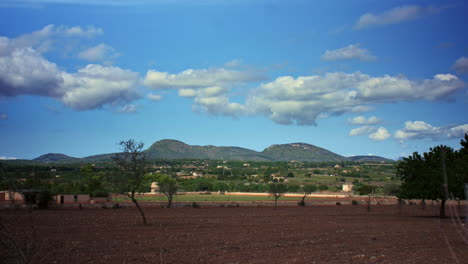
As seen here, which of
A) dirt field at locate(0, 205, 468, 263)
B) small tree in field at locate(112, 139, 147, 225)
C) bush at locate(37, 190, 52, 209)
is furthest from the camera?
bush at locate(37, 190, 52, 209)

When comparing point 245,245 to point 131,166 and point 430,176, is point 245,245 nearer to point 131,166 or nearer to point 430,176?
point 131,166

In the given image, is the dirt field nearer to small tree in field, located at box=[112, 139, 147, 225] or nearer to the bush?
small tree in field, located at box=[112, 139, 147, 225]

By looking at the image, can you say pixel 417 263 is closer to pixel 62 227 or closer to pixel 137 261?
pixel 137 261

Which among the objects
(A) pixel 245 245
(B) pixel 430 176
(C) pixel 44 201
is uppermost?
(B) pixel 430 176

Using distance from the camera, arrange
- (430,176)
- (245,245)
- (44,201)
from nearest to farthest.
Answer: (245,245) < (430,176) < (44,201)

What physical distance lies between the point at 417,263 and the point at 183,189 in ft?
365

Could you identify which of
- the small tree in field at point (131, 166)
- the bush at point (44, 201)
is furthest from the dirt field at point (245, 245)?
the bush at point (44, 201)

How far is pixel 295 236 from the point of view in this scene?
27.3m

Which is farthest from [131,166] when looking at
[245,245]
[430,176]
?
[430,176]

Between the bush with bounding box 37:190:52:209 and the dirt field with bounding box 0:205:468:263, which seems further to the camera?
the bush with bounding box 37:190:52:209

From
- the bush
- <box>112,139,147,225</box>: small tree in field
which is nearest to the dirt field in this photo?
<box>112,139,147,225</box>: small tree in field

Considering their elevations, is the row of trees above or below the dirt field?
above

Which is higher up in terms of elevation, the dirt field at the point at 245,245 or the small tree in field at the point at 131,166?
the small tree in field at the point at 131,166

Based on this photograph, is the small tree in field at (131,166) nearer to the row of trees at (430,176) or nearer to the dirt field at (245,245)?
the dirt field at (245,245)
